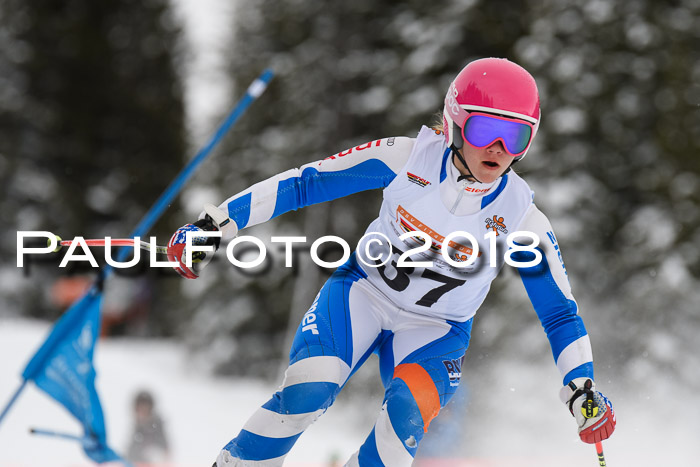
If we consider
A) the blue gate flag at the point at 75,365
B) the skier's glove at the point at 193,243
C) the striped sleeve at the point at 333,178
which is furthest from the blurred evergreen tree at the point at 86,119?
the skier's glove at the point at 193,243

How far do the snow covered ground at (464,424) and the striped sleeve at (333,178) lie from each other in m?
3.24

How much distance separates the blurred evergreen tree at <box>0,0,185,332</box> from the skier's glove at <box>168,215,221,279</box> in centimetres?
1766

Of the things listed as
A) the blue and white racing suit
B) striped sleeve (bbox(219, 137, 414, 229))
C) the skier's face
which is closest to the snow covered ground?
the blue and white racing suit

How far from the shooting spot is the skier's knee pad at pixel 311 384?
292cm

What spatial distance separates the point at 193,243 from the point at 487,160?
1164 mm

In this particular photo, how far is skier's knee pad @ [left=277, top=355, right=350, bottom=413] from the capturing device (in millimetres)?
2918

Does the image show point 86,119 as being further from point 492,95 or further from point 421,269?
point 492,95

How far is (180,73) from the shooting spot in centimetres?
2428

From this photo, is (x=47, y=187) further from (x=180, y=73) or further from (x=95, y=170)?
(x=180, y=73)

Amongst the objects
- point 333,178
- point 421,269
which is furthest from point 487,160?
point 333,178

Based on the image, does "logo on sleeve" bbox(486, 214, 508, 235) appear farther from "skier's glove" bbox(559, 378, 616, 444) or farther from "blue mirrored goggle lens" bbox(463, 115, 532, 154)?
"skier's glove" bbox(559, 378, 616, 444)

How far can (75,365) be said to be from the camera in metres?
5.04

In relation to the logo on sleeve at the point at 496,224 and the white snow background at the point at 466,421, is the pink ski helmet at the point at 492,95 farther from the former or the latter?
the white snow background at the point at 466,421

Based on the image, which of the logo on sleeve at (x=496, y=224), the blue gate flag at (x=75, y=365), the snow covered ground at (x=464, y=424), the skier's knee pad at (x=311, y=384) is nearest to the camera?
the skier's knee pad at (x=311, y=384)
